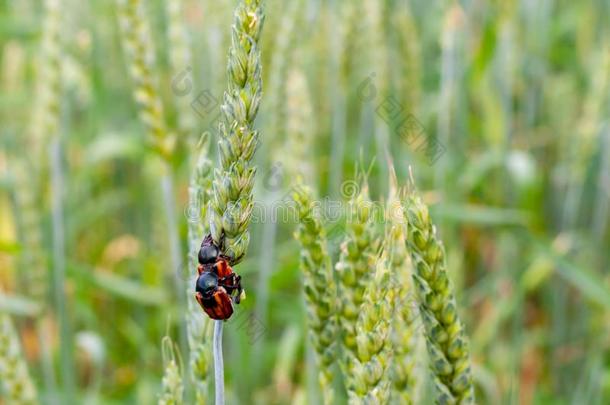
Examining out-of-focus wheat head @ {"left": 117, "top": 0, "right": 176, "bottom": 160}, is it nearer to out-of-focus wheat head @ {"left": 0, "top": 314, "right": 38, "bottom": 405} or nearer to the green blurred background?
the green blurred background

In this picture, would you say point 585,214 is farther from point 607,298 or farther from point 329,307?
point 329,307

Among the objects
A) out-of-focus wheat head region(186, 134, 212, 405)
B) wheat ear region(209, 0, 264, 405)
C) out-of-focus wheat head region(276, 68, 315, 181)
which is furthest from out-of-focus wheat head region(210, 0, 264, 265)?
out-of-focus wheat head region(276, 68, 315, 181)

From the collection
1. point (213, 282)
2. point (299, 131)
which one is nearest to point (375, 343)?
point (213, 282)

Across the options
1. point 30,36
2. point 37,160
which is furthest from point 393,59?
point 30,36

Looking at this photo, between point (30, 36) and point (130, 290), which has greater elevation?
point (30, 36)

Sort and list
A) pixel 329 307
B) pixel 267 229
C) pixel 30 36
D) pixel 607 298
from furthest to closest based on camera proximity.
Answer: pixel 30 36 → pixel 267 229 → pixel 607 298 → pixel 329 307

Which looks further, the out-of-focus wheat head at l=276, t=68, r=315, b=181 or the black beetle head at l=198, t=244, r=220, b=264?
the out-of-focus wheat head at l=276, t=68, r=315, b=181

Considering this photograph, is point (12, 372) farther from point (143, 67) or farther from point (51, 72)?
point (51, 72)
